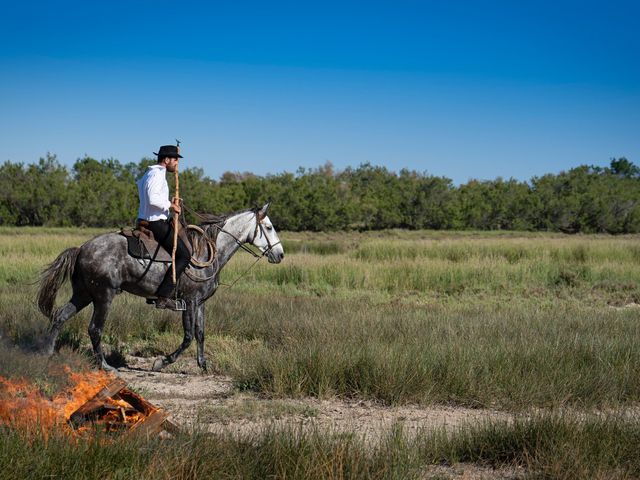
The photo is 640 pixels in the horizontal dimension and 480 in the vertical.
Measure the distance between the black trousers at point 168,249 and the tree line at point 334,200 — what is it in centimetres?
3136

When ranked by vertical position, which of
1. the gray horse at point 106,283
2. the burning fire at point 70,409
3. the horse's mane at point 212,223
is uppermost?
the horse's mane at point 212,223

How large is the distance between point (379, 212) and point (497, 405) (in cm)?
4164

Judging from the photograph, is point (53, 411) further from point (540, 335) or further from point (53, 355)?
point (540, 335)

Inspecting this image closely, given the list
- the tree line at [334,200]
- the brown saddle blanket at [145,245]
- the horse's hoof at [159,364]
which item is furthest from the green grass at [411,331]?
the tree line at [334,200]

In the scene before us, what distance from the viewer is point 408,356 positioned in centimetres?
777

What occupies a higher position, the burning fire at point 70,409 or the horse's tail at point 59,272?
the horse's tail at point 59,272

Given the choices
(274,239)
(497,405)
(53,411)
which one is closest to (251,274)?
(274,239)

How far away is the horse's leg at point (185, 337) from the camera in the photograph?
351 inches

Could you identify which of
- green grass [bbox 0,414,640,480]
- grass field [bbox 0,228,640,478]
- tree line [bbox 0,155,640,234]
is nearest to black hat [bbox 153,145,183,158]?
grass field [bbox 0,228,640,478]

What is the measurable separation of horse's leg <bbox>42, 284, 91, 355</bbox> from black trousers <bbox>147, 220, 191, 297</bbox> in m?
1.03

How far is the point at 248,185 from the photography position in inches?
1897

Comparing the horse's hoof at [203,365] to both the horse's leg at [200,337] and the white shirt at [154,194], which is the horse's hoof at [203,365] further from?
the white shirt at [154,194]

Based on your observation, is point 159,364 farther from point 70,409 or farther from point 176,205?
point 70,409

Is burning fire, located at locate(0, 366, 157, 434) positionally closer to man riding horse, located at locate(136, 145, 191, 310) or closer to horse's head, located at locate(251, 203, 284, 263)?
man riding horse, located at locate(136, 145, 191, 310)
